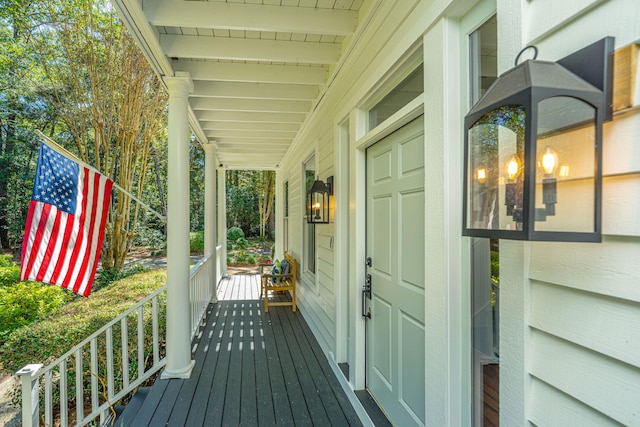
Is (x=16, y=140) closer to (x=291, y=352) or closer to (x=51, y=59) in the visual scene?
(x=51, y=59)

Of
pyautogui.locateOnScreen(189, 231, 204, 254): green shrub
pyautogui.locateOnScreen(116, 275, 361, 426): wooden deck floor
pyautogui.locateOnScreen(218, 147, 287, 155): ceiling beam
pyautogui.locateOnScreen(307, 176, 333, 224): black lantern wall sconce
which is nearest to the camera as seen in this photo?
pyautogui.locateOnScreen(116, 275, 361, 426): wooden deck floor

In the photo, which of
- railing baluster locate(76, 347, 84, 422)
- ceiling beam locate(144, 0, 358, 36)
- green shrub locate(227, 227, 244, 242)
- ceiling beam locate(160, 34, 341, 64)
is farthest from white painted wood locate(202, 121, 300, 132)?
green shrub locate(227, 227, 244, 242)

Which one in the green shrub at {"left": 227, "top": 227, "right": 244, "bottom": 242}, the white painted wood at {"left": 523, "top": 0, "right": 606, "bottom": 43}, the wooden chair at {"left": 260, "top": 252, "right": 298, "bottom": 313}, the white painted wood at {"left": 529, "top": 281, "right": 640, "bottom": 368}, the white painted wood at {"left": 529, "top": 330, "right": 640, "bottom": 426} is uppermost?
the white painted wood at {"left": 523, "top": 0, "right": 606, "bottom": 43}

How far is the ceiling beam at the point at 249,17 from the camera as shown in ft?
7.53

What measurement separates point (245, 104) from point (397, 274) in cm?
309

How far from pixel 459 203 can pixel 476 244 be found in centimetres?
18

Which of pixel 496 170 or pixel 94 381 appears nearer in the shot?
pixel 496 170

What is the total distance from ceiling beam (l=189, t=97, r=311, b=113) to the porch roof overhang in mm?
12

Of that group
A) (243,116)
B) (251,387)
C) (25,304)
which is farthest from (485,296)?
(25,304)

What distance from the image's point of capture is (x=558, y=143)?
0.77 metres

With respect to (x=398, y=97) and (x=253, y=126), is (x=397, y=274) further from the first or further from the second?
(x=253, y=126)

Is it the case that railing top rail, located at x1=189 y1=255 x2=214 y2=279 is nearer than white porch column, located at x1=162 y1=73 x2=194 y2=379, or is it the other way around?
white porch column, located at x1=162 y1=73 x2=194 y2=379

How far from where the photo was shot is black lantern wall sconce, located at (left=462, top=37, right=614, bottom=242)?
0.74 meters

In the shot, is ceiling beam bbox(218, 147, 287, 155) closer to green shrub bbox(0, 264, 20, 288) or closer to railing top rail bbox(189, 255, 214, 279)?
railing top rail bbox(189, 255, 214, 279)
